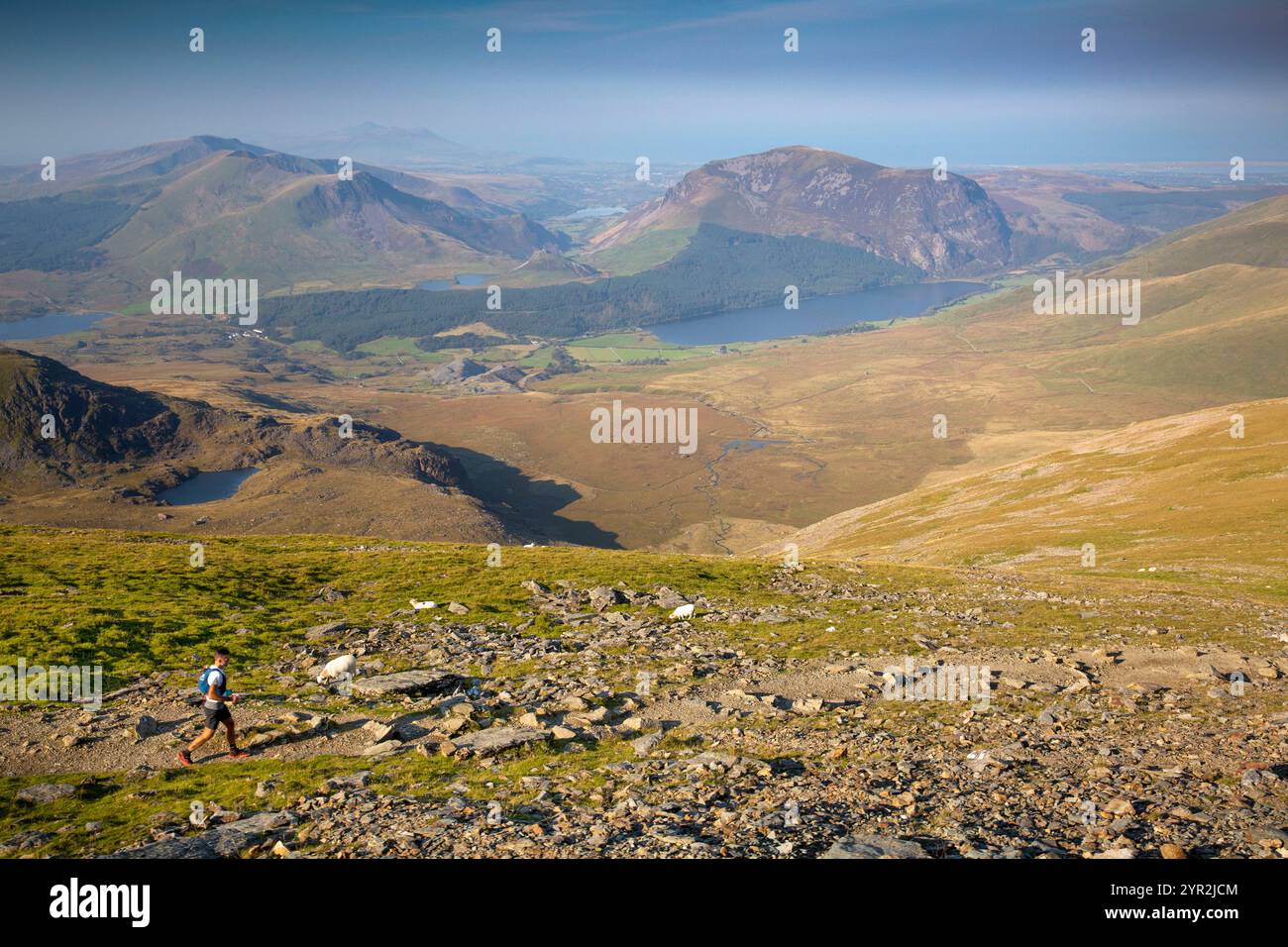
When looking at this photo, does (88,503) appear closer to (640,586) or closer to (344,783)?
(640,586)

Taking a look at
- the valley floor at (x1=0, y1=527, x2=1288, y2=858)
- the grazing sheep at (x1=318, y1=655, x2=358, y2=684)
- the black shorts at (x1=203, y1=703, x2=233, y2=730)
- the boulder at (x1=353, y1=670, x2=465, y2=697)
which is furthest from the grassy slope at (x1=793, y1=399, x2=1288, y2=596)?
the black shorts at (x1=203, y1=703, x2=233, y2=730)

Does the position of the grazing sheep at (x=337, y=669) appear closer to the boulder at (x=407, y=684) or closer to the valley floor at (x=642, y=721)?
the boulder at (x=407, y=684)

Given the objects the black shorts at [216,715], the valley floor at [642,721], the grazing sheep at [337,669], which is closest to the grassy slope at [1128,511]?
the valley floor at [642,721]

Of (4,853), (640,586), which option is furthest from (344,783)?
(640,586)
